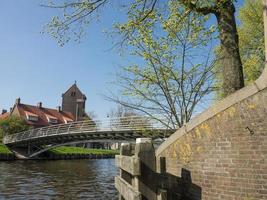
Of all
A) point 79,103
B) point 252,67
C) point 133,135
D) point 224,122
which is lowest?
point 224,122

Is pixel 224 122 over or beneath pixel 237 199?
over

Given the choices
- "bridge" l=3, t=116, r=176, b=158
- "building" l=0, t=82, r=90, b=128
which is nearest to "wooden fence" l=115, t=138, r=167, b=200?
"bridge" l=3, t=116, r=176, b=158

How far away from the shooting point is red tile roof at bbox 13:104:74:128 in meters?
84.7

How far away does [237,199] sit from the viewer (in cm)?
677

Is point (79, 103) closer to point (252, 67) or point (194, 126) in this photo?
point (252, 67)

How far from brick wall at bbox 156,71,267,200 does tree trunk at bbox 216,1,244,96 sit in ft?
8.88

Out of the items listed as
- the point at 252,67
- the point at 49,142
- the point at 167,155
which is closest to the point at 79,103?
the point at 49,142

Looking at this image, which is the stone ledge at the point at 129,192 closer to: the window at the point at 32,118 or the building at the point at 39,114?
the building at the point at 39,114

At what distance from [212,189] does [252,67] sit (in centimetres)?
1334

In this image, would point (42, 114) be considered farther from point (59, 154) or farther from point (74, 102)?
point (59, 154)

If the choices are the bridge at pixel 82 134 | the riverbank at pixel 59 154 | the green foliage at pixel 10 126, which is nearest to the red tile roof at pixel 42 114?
the green foliage at pixel 10 126

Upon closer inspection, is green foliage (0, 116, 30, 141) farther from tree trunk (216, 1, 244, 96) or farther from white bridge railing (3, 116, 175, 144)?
tree trunk (216, 1, 244, 96)

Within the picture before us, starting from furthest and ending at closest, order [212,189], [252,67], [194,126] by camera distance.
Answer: [252,67]
[194,126]
[212,189]

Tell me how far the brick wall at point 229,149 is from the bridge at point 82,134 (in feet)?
23.1
